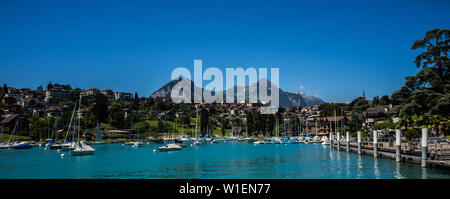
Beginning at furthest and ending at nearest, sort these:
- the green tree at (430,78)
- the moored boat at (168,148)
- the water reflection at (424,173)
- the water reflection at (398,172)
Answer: the moored boat at (168,148) → the green tree at (430,78) → the water reflection at (398,172) → the water reflection at (424,173)

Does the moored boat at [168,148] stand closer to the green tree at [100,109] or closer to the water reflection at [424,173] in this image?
the water reflection at [424,173]

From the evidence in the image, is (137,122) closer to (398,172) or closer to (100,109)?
(100,109)

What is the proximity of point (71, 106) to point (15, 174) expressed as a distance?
13863 cm

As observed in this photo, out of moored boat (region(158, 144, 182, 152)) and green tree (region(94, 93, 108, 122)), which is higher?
green tree (region(94, 93, 108, 122))

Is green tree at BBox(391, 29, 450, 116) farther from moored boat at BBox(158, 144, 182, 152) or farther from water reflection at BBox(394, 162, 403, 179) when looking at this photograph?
moored boat at BBox(158, 144, 182, 152)

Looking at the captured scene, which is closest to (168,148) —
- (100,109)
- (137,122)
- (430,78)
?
(430,78)

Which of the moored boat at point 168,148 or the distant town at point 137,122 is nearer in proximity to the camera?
the moored boat at point 168,148

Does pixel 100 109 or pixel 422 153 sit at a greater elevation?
pixel 100 109

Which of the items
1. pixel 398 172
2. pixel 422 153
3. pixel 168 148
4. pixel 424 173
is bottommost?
pixel 168 148

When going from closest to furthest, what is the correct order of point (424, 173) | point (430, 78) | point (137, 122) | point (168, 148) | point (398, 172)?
point (424, 173)
point (398, 172)
point (430, 78)
point (168, 148)
point (137, 122)

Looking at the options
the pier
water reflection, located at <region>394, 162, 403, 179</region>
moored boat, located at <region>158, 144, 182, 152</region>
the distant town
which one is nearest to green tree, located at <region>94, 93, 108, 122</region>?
the distant town

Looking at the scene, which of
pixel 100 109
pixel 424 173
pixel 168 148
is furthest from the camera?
pixel 100 109

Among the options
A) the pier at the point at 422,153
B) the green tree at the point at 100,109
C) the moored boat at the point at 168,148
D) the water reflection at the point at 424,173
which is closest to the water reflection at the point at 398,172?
the pier at the point at 422,153
